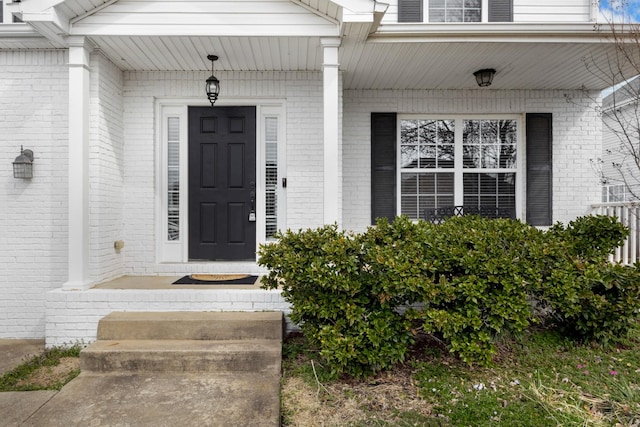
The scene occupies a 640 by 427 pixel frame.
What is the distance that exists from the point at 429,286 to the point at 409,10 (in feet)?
12.0

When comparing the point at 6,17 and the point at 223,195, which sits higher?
the point at 6,17

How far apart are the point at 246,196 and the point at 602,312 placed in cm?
375

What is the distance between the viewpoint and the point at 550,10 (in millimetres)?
5055

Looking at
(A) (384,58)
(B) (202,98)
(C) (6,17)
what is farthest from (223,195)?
(C) (6,17)

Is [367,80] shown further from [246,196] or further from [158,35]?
[158,35]

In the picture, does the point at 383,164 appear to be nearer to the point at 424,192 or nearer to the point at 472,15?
the point at 424,192

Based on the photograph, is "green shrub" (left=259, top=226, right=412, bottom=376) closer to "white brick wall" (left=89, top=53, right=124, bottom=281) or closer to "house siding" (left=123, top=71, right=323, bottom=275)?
"house siding" (left=123, top=71, right=323, bottom=275)

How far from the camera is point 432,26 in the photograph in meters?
3.90

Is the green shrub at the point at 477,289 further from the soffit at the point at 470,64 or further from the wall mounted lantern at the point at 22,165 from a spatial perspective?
the wall mounted lantern at the point at 22,165

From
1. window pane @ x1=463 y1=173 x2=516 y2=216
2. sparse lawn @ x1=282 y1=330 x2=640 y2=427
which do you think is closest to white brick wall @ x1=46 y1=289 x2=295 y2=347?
sparse lawn @ x1=282 y1=330 x2=640 y2=427

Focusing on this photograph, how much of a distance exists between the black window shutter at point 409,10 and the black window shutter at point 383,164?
1168mm

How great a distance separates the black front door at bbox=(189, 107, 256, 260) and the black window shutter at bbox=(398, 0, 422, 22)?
2.16 metres

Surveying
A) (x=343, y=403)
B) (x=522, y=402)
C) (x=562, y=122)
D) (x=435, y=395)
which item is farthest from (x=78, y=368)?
(x=562, y=122)

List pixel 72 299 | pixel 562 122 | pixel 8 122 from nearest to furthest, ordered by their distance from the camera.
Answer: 1. pixel 72 299
2. pixel 8 122
3. pixel 562 122
